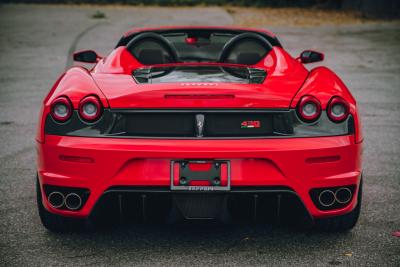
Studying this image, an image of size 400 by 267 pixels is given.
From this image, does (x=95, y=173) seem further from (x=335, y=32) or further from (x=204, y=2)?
(x=204, y=2)

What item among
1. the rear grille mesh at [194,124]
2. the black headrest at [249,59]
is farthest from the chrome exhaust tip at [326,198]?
the black headrest at [249,59]

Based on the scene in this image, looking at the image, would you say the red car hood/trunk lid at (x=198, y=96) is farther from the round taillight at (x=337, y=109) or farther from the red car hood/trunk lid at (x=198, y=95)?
the round taillight at (x=337, y=109)

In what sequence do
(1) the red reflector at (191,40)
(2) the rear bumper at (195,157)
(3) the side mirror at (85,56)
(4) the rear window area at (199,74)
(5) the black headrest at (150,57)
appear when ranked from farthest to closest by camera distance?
(1) the red reflector at (191,40) < (3) the side mirror at (85,56) < (5) the black headrest at (150,57) < (4) the rear window area at (199,74) < (2) the rear bumper at (195,157)

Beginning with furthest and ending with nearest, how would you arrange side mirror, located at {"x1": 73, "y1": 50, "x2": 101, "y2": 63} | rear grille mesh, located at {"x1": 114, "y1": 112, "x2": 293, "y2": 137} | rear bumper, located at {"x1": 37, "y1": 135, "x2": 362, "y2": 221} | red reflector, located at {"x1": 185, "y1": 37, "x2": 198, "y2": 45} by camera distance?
red reflector, located at {"x1": 185, "y1": 37, "x2": 198, "y2": 45}, side mirror, located at {"x1": 73, "y1": 50, "x2": 101, "y2": 63}, rear grille mesh, located at {"x1": 114, "y1": 112, "x2": 293, "y2": 137}, rear bumper, located at {"x1": 37, "y1": 135, "x2": 362, "y2": 221}

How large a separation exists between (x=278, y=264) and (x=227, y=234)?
0.56m

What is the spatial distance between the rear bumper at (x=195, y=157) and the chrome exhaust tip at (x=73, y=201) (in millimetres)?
49

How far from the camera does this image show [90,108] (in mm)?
3588

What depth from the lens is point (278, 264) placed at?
3.51 meters

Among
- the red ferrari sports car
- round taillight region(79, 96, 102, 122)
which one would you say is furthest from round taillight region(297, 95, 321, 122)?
round taillight region(79, 96, 102, 122)

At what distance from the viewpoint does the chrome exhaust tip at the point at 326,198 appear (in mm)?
3597

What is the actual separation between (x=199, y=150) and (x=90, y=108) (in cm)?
66

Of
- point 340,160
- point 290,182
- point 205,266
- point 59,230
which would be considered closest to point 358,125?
point 340,160

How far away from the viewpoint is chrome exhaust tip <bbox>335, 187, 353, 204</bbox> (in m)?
3.64

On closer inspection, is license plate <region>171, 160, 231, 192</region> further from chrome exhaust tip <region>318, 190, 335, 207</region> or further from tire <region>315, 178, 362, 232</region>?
tire <region>315, 178, 362, 232</region>
